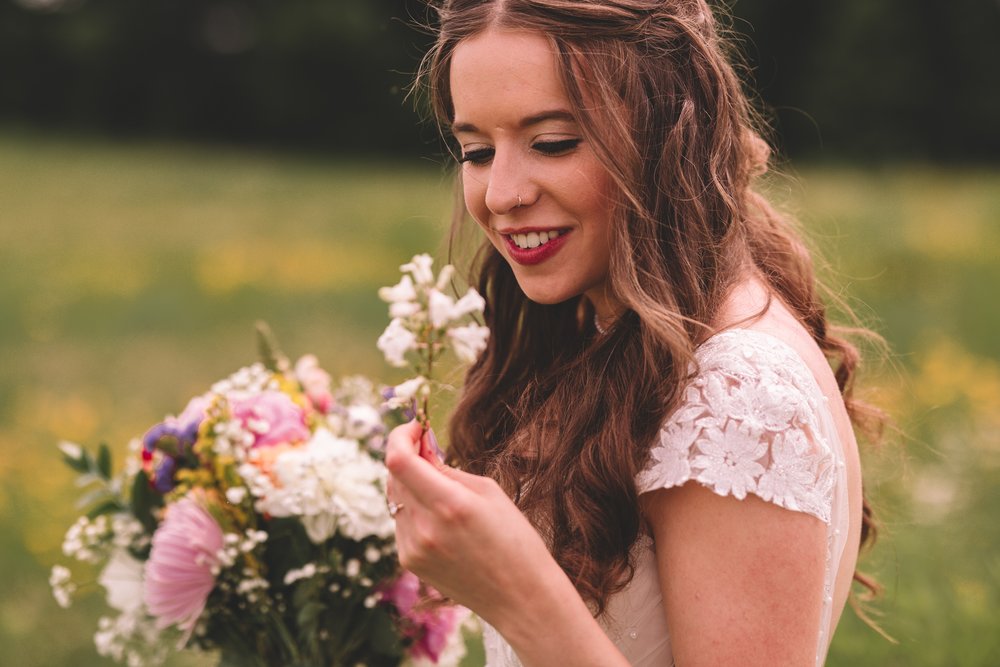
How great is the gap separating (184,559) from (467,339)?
2.95 feet

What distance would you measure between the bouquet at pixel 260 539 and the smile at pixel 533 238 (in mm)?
388

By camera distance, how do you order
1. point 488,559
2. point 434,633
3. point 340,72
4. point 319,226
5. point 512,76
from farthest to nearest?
point 340,72 < point 319,226 < point 434,633 < point 512,76 < point 488,559

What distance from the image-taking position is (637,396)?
5.41 feet

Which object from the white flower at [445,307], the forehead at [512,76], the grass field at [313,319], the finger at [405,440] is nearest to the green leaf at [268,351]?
the grass field at [313,319]

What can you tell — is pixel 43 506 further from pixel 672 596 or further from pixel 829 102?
pixel 829 102

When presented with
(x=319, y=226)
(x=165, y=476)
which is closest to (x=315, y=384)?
(x=165, y=476)

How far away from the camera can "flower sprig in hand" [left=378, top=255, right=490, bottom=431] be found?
1.25 meters

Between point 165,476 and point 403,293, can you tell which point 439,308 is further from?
point 165,476

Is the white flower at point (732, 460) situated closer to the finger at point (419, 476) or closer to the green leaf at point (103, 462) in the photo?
the finger at point (419, 476)

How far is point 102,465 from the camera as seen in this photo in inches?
83.7

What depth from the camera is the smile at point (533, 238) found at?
1.71 meters

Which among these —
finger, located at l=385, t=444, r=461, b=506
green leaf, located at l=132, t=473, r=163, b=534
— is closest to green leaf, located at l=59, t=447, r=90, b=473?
green leaf, located at l=132, t=473, r=163, b=534

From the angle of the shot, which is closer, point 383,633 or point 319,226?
point 383,633

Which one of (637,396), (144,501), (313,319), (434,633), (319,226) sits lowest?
(319,226)
